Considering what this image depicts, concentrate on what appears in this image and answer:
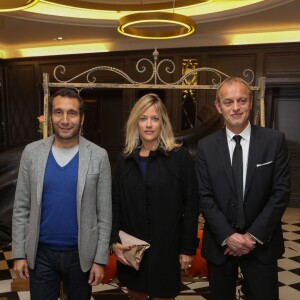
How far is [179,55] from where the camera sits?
19.8 ft

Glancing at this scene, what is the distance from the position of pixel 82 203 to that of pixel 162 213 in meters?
0.40

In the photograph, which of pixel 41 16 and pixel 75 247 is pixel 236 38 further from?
pixel 75 247

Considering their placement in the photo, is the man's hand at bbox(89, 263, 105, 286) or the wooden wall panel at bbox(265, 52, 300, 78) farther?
the wooden wall panel at bbox(265, 52, 300, 78)

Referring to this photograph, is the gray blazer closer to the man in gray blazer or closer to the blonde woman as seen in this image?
the man in gray blazer

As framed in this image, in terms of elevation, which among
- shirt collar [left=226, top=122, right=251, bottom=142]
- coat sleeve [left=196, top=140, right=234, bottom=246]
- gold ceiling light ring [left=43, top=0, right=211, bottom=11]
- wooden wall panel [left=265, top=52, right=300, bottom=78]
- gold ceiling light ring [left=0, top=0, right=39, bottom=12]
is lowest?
coat sleeve [left=196, top=140, right=234, bottom=246]

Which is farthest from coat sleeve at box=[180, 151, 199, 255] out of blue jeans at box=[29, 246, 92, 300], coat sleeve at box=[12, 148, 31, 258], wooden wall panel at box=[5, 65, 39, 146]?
wooden wall panel at box=[5, 65, 39, 146]

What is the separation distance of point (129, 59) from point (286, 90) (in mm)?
2845

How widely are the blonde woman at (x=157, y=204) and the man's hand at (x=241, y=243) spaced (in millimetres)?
186

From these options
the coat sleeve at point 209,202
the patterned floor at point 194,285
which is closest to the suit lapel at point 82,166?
the coat sleeve at point 209,202

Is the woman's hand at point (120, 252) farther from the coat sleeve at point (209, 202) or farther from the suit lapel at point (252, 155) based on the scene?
the suit lapel at point (252, 155)

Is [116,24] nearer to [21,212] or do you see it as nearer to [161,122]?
[161,122]

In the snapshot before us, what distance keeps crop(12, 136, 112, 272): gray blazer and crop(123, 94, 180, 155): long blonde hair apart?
0.67ft

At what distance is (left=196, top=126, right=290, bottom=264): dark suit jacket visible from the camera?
1.63 meters

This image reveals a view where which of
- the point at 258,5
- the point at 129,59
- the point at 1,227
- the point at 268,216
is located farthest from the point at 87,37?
the point at 268,216
